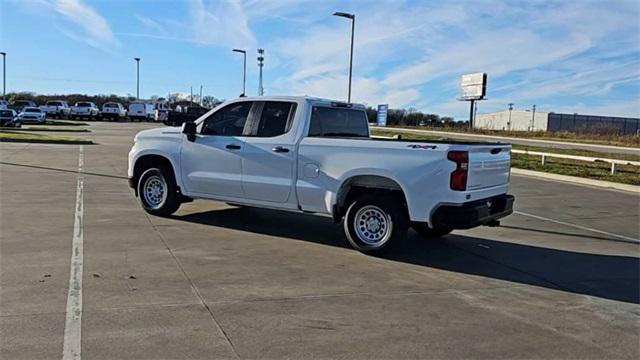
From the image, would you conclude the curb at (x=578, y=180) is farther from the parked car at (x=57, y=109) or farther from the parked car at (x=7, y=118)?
the parked car at (x=57, y=109)

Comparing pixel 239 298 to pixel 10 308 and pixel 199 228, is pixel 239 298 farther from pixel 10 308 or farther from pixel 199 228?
pixel 199 228

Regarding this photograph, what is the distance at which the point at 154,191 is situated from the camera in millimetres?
9789

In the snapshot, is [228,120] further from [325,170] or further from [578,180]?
[578,180]

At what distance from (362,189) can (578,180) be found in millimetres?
13447

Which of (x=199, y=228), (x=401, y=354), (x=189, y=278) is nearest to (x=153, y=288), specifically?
(x=189, y=278)

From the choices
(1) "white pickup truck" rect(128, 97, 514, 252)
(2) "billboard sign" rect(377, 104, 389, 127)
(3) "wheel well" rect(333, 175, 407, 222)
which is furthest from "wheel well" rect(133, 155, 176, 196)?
(2) "billboard sign" rect(377, 104, 389, 127)

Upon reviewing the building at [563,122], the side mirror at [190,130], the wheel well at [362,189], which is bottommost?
the wheel well at [362,189]

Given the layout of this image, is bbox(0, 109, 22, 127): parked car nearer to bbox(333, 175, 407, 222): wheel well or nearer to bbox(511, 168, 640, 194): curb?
bbox(511, 168, 640, 194): curb

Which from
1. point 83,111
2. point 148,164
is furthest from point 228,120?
point 83,111

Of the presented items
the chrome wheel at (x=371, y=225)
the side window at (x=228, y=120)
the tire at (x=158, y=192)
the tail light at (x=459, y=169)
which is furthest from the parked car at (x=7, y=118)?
the tail light at (x=459, y=169)

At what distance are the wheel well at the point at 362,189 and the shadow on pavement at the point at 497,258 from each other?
644mm

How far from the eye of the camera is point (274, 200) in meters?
8.35

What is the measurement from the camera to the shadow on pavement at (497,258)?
6.75 meters

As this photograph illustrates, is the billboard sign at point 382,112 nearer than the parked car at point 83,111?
Yes
